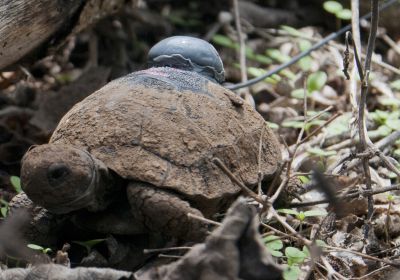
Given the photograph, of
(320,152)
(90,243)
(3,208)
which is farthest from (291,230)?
(320,152)

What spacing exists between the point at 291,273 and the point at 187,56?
1.17m

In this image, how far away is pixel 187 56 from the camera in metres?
3.28

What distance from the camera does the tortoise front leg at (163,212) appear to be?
8.53 ft

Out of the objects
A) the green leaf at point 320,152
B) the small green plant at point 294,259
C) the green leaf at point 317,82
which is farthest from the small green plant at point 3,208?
the green leaf at point 317,82

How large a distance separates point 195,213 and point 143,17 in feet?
11.3

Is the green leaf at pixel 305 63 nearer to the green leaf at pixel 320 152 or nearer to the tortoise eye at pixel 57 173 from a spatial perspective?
the green leaf at pixel 320 152

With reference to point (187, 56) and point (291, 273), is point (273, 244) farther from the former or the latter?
point (187, 56)

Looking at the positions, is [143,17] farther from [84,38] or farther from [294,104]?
[294,104]

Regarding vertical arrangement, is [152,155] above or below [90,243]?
above

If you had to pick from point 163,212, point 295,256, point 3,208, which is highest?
point 163,212

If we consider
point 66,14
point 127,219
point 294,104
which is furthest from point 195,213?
point 294,104

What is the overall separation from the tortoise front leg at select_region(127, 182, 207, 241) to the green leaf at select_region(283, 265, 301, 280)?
32cm

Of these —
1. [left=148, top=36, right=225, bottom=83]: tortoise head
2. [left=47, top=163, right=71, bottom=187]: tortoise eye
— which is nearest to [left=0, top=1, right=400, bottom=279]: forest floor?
[left=47, top=163, right=71, bottom=187]: tortoise eye

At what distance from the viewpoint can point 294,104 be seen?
4883 millimetres
